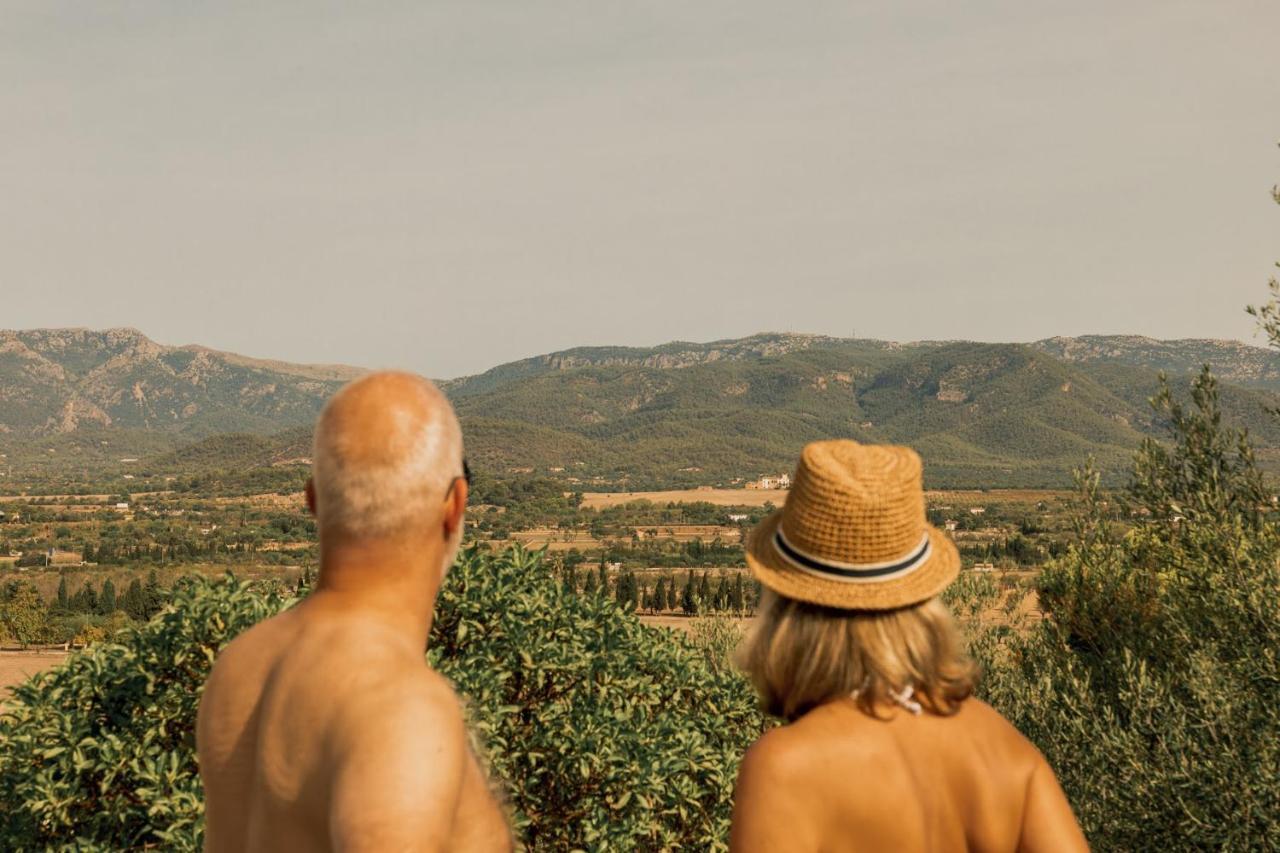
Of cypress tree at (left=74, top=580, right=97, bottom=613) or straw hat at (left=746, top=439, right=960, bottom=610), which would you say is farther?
cypress tree at (left=74, top=580, right=97, bottom=613)

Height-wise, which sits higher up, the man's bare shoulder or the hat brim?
the hat brim

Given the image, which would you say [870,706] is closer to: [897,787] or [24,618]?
[897,787]

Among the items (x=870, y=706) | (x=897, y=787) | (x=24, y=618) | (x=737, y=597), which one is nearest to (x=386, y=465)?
(x=870, y=706)

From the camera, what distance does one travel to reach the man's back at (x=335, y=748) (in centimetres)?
226

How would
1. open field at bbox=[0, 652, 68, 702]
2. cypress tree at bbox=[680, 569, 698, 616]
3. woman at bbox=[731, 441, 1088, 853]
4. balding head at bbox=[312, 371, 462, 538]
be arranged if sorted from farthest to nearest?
cypress tree at bbox=[680, 569, 698, 616] < open field at bbox=[0, 652, 68, 702] < woman at bbox=[731, 441, 1088, 853] < balding head at bbox=[312, 371, 462, 538]

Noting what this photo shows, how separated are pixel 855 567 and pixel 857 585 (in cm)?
5

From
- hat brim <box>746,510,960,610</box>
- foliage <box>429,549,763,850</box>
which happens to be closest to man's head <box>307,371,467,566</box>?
hat brim <box>746,510,960,610</box>

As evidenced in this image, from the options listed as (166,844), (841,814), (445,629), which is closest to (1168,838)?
(445,629)

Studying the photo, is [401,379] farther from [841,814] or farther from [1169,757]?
[1169,757]

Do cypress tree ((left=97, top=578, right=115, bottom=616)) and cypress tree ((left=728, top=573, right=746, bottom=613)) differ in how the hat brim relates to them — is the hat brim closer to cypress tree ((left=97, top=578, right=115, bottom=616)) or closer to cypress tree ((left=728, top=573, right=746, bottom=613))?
cypress tree ((left=728, top=573, right=746, bottom=613))

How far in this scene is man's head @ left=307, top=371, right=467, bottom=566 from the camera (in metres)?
2.60

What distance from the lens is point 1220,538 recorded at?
48.2 feet

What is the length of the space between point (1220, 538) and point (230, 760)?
1449cm

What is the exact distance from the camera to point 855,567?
9.82 ft
